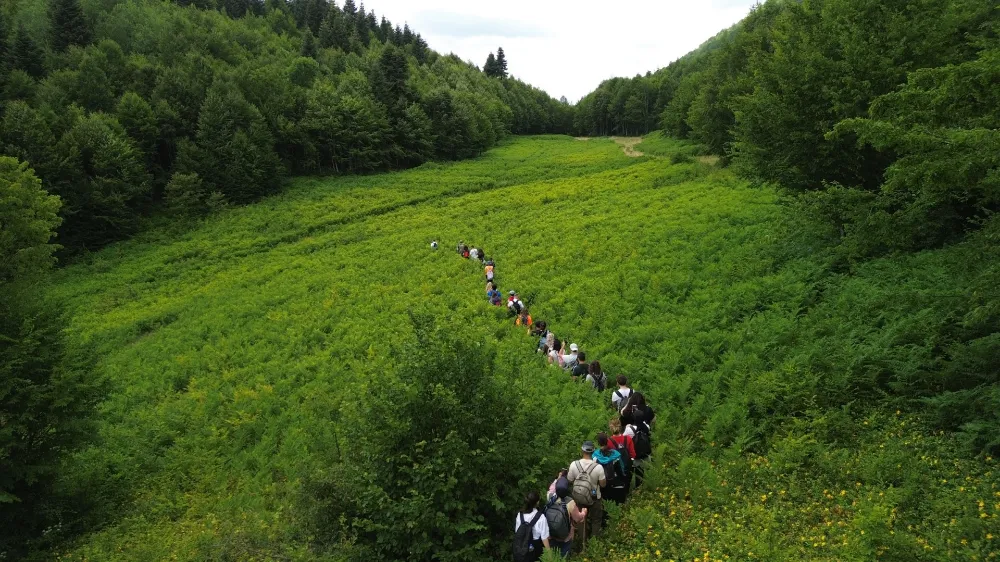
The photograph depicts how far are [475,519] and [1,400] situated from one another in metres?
11.1

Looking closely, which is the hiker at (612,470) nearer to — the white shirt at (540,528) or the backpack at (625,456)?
the backpack at (625,456)

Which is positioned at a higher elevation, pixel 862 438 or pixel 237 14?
pixel 237 14

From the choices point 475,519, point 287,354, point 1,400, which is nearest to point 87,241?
point 287,354

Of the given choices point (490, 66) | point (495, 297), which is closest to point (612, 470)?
point (495, 297)

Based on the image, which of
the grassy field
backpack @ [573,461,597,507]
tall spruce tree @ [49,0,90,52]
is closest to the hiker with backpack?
the grassy field

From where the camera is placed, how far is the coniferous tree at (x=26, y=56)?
2404 inches

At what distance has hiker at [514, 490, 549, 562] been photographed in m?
7.16

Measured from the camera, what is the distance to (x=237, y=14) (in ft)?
427

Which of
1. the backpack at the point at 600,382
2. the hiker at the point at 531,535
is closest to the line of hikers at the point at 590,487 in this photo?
the hiker at the point at 531,535

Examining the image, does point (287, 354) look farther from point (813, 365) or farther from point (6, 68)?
point (6, 68)

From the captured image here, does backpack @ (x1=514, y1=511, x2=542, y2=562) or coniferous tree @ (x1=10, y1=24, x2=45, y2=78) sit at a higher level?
coniferous tree @ (x1=10, y1=24, x2=45, y2=78)

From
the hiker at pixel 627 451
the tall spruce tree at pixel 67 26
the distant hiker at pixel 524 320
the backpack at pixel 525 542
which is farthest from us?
the tall spruce tree at pixel 67 26

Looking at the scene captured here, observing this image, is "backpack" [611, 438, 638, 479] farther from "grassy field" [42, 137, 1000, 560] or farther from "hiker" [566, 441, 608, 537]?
"hiker" [566, 441, 608, 537]

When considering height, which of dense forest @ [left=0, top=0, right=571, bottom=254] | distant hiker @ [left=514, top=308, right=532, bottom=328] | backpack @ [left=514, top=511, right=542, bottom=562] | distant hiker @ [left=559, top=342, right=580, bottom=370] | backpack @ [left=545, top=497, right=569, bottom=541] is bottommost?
distant hiker @ [left=514, top=308, right=532, bottom=328]
